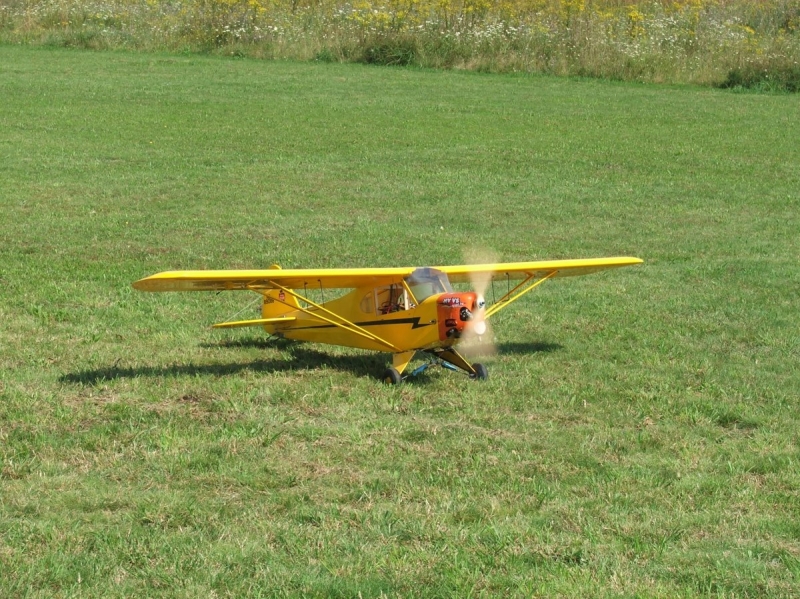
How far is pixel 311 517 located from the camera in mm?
6598

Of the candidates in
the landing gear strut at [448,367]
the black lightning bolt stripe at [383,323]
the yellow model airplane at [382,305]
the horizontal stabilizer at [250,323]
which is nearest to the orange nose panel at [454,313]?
the yellow model airplane at [382,305]

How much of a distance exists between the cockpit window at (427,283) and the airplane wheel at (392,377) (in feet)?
2.20

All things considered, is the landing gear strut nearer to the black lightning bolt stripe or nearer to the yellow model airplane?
the yellow model airplane

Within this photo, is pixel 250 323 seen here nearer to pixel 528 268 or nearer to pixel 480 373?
pixel 480 373

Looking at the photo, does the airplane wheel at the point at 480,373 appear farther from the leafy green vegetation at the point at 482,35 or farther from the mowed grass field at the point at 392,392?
the leafy green vegetation at the point at 482,35

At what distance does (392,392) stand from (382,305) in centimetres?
105

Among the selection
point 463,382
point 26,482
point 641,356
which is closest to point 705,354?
point 641,356

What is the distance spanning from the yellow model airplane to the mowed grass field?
28cm

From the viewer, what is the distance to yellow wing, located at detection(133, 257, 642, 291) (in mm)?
9008

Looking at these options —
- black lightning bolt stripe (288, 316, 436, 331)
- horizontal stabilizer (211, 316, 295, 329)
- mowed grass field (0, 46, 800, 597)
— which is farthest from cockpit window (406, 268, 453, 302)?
horizontal stabilizer (211, 316, 295, 329)

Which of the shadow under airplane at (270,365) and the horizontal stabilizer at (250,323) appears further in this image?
the horizontal stabilizer at (250,323)

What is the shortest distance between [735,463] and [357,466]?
263cm

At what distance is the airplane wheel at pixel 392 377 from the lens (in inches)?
372

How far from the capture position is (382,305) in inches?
393
